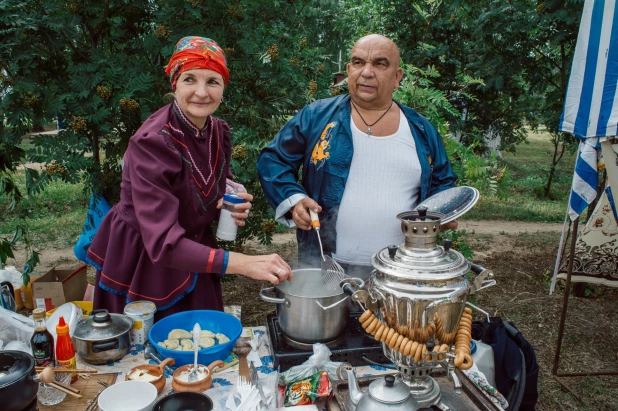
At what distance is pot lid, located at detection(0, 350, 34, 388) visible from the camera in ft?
4.43

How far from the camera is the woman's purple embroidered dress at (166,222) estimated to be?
6.34ft

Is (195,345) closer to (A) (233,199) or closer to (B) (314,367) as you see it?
(B) (314,367)

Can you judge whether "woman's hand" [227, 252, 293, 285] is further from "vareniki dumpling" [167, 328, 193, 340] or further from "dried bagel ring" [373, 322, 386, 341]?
"dried bagel ring" [373, 322, 386, 341]

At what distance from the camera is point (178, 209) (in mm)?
2119

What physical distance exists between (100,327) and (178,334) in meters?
0.31

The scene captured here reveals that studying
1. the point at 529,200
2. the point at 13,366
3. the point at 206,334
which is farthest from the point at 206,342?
the point at 529,200

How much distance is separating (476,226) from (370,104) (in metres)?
6.53

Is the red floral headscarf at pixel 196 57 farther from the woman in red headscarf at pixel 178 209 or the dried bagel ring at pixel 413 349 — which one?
the dried bagel ring at pixel 413 349

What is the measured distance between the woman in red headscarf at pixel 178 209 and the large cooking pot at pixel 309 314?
89 mm

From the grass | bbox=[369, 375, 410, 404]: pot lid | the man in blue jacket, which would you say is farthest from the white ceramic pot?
the grass

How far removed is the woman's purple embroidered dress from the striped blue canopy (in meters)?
2.57

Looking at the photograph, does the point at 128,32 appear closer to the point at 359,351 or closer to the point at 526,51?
the point at 359,351

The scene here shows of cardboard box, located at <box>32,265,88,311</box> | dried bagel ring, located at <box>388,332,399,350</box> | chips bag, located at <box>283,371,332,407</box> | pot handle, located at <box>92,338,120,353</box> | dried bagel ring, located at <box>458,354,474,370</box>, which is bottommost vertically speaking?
cardboard box, located at <box>32,265,88,311</box>

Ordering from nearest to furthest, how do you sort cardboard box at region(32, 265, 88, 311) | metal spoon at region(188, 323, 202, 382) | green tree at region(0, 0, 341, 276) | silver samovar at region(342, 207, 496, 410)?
silver samovar at region(342, 207, 496, 410) < metal spoon at region(188, 323, 202, 382) < cardboard box at region(32, 265, 88, 311) < green tree at region(0, 0, 341, 276)
